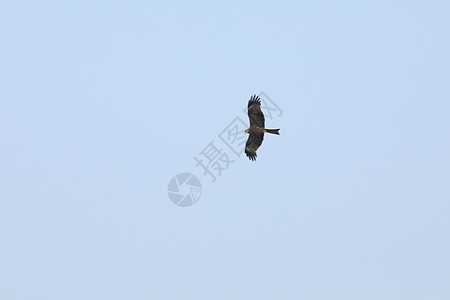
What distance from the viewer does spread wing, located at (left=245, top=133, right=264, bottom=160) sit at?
262 feet

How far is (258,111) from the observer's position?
7806 centimetres

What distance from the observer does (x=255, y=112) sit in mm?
78125

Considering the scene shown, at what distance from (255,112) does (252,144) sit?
12.7 feet

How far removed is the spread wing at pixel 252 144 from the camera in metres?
79.8

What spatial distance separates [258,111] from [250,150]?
182 inches

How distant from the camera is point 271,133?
7725 cm

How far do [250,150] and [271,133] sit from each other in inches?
168

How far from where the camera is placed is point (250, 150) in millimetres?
80750

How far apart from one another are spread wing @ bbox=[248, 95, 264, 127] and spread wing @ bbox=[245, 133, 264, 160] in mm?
1772

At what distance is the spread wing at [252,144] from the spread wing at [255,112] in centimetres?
177

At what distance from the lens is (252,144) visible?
8056cm

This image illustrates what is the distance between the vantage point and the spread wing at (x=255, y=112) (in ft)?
256

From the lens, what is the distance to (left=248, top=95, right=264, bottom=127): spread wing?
78.1 m
